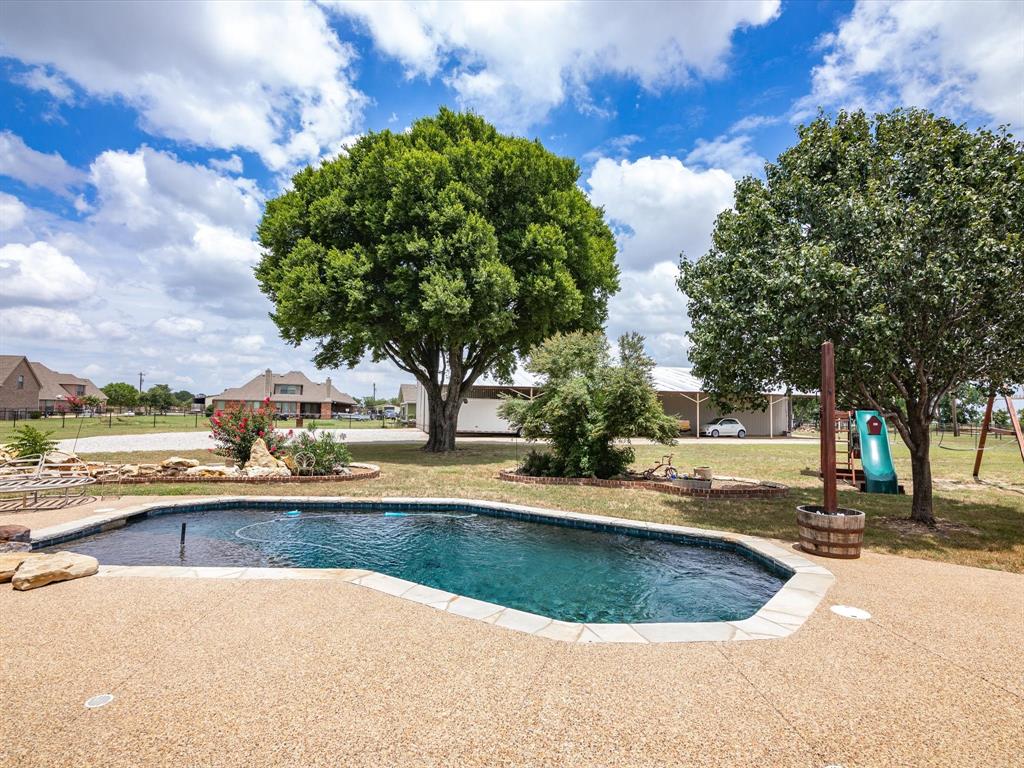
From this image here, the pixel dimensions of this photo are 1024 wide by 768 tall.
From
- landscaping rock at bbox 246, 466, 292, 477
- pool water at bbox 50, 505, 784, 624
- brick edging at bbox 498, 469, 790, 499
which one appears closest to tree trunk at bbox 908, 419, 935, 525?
brick edging at bbox 498, 469, 790, 499

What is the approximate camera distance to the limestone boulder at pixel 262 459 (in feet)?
41.4

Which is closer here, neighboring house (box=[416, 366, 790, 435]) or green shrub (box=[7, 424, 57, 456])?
green shrub (box=[7, 424, 57, 456])

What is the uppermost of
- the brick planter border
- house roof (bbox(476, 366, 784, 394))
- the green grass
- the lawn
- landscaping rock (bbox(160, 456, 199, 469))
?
house roof (bbox(476, 366, 784, 394))

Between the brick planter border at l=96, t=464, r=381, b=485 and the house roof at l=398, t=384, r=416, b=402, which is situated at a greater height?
the house roof at l=398, t=384, r=416, b=402

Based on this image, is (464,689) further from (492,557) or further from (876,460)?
(876,460)

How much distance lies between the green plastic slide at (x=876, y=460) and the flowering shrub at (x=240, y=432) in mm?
14910

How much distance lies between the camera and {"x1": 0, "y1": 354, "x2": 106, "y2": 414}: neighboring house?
49.0 metres

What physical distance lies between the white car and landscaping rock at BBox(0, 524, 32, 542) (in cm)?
3485

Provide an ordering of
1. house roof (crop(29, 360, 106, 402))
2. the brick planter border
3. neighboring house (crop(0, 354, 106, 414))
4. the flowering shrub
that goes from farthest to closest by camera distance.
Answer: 1. house roof (crop(29, 360, 106, 402))
2. neighboring house (crop(0, 354, 106, 414))
3. the flowering shrub
4. the brick planter border

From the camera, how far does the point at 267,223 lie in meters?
19.3

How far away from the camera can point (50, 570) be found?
16.6 feet

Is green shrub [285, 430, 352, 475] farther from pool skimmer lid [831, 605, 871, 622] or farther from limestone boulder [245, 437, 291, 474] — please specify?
pool skimmer lid [831, 605, 871, 622]

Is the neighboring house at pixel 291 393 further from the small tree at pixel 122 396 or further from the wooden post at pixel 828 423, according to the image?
the wooden post at pixel 828 423

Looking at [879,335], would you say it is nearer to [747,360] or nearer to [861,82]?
[747,360]
